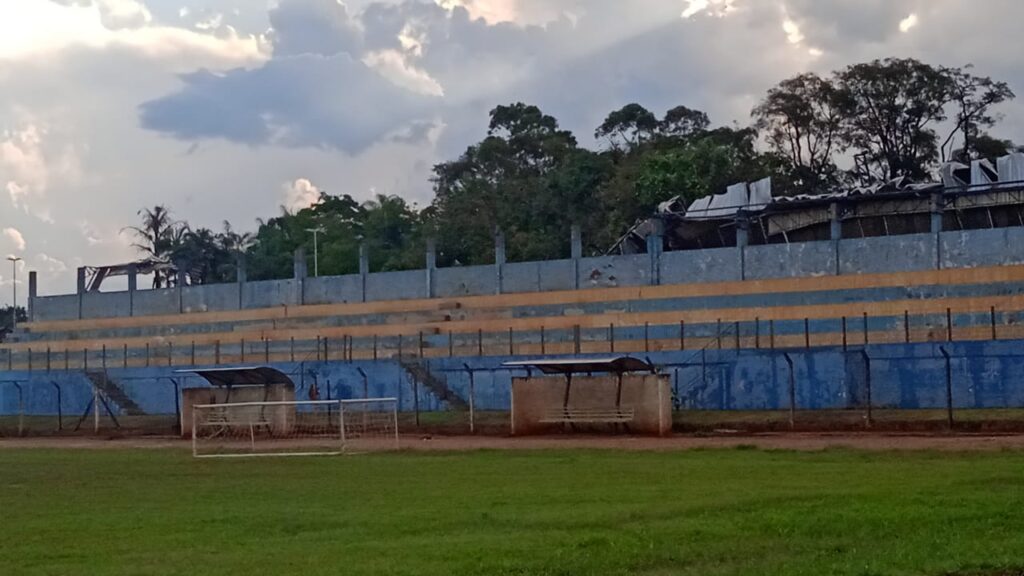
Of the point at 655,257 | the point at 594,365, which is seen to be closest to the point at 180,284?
the point at 655,257

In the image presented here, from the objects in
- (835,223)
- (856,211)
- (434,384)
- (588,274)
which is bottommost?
(434,384)

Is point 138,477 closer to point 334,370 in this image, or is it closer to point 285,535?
point 285,535

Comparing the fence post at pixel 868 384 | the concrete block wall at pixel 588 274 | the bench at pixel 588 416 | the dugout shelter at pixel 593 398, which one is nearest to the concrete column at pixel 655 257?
the concrete block wall at pixel 588 274

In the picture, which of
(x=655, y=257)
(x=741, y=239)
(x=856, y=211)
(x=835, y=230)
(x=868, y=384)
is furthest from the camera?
(x=856, y=211)

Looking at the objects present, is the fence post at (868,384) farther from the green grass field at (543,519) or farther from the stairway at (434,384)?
the stairway at (434,384)

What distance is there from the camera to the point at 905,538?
18.1 metres

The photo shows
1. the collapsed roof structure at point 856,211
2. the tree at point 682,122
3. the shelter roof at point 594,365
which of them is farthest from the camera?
the tree at point 682,122

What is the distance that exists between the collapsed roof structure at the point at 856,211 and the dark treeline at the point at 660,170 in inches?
334

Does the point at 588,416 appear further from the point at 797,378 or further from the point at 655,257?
the point at 655,257

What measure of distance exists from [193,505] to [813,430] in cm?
2855

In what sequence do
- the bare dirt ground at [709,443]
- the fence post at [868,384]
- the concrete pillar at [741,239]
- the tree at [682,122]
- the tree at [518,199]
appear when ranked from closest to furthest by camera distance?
1. the bare dirt ground at [709,443]
2. the fence post at [868,384]
3. the concrete pillar at [741,239]
4. the tree at [518,199]
5. the tree at [682,122]

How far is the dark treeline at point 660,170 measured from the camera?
3627 inches

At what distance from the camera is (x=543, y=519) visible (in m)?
20.6

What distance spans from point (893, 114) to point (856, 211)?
21.6 metres
